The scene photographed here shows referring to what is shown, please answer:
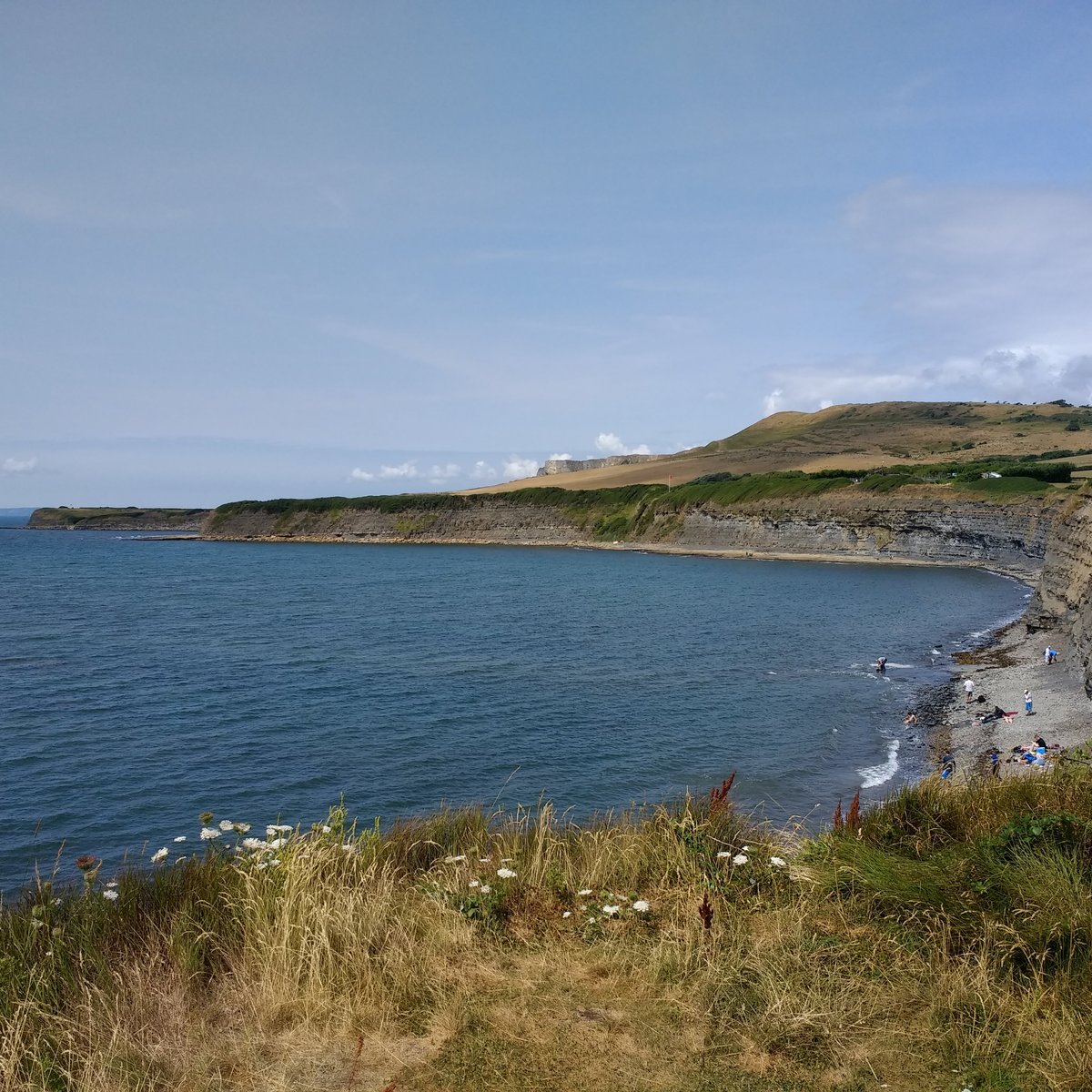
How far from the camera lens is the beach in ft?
78.1

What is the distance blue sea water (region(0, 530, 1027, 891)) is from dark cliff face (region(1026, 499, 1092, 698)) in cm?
440

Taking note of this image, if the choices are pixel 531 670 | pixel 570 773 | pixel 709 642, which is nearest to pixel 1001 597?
pixel 709 642

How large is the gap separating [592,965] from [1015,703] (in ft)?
90.6

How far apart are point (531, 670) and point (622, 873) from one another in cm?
2949

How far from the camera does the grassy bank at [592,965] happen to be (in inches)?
199

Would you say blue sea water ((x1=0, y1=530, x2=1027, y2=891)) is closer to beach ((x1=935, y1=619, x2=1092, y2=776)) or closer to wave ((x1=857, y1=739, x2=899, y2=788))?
wave ((x1=857, y1=739, x2=899, y2=788))

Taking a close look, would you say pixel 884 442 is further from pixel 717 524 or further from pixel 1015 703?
pixel 1015 703

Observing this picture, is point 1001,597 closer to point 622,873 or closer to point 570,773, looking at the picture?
point 570,773

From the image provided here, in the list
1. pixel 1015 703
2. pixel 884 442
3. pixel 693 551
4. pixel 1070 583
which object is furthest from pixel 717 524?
pixel 1015 703

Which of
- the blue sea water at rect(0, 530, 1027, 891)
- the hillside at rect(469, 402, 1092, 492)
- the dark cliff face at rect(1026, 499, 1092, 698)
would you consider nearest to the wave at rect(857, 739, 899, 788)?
the blue sea water at rect(0, 530, 1027, 891)

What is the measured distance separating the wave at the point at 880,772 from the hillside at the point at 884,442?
117375mm

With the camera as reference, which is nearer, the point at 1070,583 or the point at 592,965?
the point at 592,965

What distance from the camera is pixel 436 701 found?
A: 3106cm

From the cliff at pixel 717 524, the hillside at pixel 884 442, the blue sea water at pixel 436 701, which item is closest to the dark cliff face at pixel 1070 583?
the blue sea water at pixel 436 701
